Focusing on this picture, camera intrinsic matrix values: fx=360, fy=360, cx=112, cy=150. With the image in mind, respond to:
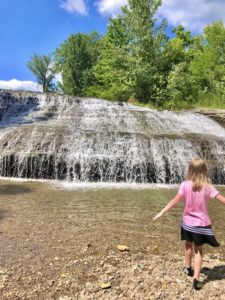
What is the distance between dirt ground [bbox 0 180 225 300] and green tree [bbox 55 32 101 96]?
42958mm

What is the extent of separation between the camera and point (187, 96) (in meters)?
35.4

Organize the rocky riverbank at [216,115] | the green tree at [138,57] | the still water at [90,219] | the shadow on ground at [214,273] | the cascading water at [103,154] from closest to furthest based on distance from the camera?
the shadow on ground at [214,273]
the still water at [90,219]
the cascading water at [103,154]
the rocky riverbank at [216,115]
the green tree at [138,57]

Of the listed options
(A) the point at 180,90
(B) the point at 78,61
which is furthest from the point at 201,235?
(B) the point at 78,61

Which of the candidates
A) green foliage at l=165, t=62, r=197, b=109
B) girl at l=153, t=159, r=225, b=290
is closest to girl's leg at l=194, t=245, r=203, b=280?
girl at l=153, t=159, r=225, b=290

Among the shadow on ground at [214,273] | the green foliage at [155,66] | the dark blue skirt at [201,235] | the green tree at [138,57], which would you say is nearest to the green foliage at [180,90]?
the green foliage at [155,66]

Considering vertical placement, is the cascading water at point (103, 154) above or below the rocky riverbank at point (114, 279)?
above

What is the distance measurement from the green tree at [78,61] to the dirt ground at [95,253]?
42958 millimetres

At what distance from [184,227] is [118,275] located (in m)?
1.10

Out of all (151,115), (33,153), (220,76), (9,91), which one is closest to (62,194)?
(33,153)

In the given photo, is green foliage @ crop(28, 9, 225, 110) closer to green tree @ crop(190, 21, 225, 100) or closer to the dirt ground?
green tree @ crop(190, 21, 225, 100)

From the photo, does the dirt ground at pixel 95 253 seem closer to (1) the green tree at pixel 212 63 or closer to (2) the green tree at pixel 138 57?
(2) the green tree at pixel 138 57

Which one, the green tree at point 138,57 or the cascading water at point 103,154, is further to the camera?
the green tree at point 138,57

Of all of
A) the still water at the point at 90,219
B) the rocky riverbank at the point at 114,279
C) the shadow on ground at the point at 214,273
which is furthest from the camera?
the still water at the point at 90,219

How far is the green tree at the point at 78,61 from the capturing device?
51.3 metres
